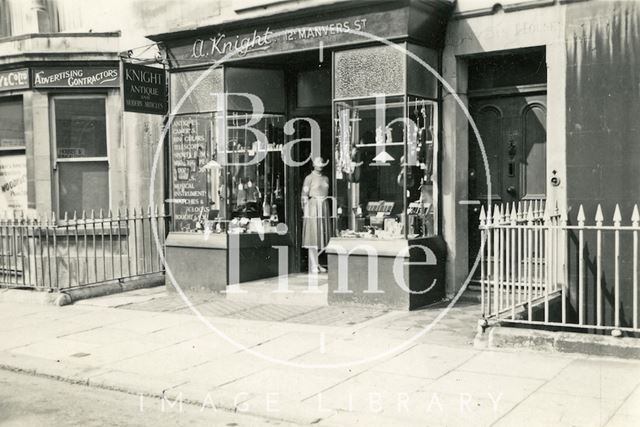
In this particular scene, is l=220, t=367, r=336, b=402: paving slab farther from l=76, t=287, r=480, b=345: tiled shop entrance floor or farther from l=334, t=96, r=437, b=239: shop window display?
l=334, t=96, r=437, b=239: shop window display

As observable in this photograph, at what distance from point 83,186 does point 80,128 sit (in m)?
1.11

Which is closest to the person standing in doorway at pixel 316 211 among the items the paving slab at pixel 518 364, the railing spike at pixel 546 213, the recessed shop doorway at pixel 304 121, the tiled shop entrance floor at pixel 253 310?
the recessed shop doorway at pixel 304 121

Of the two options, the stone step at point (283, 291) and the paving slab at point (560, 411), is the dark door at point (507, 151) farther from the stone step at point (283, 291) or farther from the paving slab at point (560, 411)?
the paving slab at point (560, 411)

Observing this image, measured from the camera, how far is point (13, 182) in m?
13.8

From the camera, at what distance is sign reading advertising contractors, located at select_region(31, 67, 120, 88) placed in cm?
1298

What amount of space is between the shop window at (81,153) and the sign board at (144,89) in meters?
1.90

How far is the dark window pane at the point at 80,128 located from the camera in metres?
13.3

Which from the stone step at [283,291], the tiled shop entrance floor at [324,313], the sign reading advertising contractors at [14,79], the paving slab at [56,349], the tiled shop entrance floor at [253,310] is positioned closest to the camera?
the paving slab at [56,349]

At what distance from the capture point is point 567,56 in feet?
30.0

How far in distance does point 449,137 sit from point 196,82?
430 cm

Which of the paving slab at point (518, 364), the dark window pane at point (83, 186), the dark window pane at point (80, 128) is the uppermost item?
the dark window pane at point (80, 128)

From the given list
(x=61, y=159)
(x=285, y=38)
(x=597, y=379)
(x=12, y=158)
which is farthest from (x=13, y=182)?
(x=597, y=379)

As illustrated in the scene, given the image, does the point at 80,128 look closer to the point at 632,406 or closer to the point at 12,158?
the point at 12,158

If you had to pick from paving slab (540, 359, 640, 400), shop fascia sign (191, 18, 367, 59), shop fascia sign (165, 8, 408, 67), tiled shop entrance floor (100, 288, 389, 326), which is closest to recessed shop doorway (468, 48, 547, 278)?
shop fascia sign (165, 8, 408, 67)
